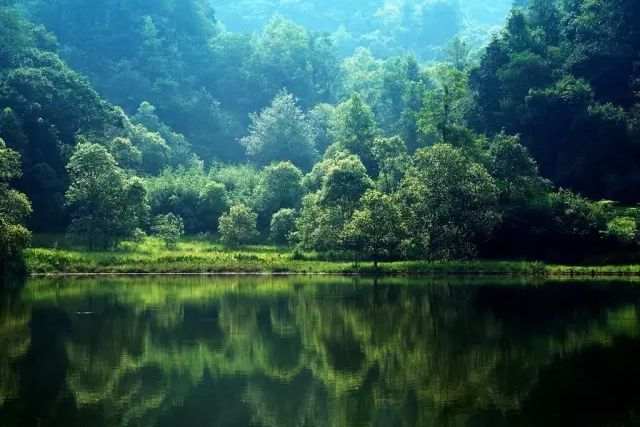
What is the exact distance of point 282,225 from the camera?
76812mm

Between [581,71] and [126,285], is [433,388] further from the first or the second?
[581,71]

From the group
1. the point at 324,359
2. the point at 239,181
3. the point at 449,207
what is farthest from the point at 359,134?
the point at 324,359

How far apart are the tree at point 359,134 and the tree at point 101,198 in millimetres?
24321

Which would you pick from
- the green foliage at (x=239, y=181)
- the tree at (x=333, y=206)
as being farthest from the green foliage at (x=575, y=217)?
the green foliage at (x=239, y=181)

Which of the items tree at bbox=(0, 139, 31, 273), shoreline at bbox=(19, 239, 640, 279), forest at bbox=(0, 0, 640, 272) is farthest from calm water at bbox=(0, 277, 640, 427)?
forest at bbox=(0, 0, 640, 272)

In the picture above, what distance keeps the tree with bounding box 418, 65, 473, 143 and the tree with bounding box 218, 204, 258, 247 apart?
1927 centimetres

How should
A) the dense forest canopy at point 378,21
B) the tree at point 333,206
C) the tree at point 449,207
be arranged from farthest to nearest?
the dense forest canopy at point 378,21
the tree at point 333,206
the tree at point 449,207

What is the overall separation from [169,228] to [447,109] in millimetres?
28620

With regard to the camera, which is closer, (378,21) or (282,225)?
(282,225)

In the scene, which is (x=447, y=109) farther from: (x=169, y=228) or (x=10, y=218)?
(x=10, y=218)

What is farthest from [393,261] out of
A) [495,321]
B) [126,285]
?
[495,321]

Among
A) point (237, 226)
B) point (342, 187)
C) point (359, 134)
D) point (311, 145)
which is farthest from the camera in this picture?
point (311, 145)

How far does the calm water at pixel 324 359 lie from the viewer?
19.0 metres

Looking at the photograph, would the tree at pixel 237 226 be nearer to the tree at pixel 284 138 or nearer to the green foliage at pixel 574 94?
the tree at pixel 284 138
